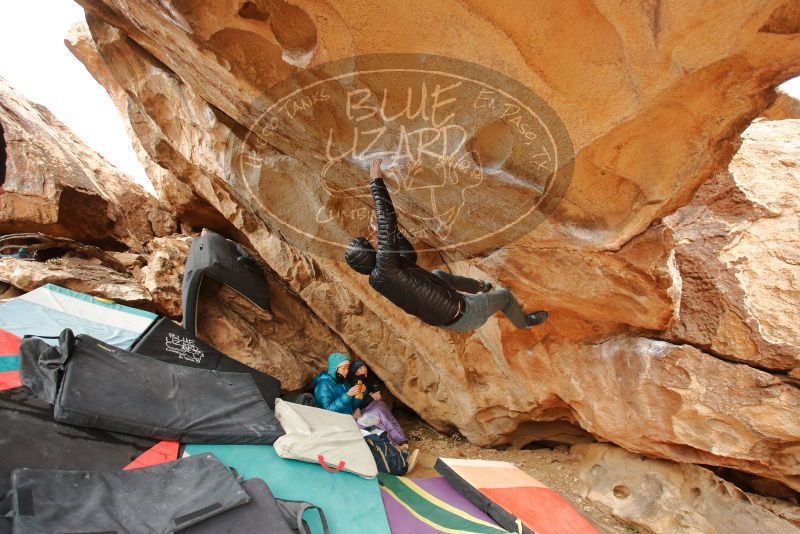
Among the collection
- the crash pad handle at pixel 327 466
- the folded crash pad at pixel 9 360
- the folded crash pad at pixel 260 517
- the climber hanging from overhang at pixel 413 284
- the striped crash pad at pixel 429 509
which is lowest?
the striped crash pad at pixel 429 509

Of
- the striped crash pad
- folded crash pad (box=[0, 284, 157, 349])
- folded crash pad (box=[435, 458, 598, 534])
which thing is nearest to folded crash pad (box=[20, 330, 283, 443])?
folded crash pad (box=[0, 284, 157, 349])

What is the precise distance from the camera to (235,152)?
173 inches

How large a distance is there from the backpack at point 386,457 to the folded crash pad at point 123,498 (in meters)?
1.56

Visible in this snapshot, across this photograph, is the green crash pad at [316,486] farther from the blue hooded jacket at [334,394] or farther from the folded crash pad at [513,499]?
the blue hooded jacket at [334,394]

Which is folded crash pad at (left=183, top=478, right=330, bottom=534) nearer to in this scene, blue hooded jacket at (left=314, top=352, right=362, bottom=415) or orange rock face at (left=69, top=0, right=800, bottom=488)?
blue hooded jacket at (left=314, top=352, right=362, bottom=415)

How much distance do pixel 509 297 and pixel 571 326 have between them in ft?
2.40

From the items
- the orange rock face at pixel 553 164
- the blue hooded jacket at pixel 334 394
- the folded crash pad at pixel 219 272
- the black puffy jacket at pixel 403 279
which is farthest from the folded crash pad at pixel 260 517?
the folded crash pad at pixel 219 272

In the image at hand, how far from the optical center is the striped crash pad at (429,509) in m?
3.06

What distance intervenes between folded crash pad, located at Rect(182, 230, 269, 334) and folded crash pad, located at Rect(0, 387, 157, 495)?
2095 mm

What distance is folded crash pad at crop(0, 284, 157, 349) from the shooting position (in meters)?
4.37

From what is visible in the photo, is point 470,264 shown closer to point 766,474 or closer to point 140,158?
point 766,474

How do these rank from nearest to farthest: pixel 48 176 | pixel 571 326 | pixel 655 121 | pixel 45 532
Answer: pixel 45 532, pixel 655 121, pixel 571 326, pixel 48 176

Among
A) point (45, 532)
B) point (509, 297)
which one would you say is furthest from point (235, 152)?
point (45, 532)

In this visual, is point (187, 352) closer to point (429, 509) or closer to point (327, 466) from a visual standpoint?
point (327, 466)
